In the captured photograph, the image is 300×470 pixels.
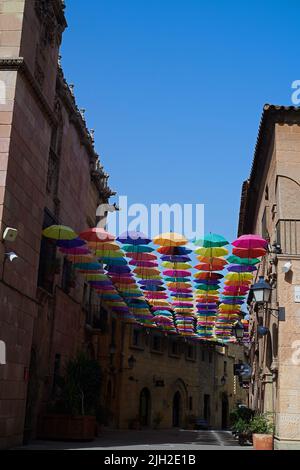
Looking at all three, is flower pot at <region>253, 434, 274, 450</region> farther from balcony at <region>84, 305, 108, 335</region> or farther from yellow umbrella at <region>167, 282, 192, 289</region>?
balcony at <region>84, 305, 108, 335</region>

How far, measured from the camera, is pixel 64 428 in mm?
18406

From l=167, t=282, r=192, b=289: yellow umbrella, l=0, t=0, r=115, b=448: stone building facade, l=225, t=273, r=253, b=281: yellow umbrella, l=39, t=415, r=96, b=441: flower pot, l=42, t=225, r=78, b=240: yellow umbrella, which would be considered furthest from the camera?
l=167, t=282, r=192, b=289: yellow umbrella

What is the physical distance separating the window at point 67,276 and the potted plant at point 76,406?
3399mm

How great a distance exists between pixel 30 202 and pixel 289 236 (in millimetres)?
7208

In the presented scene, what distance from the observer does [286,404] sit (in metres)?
15.9

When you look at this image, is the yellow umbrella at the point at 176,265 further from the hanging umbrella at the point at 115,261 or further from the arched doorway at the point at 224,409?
the arched doorway at the point at 224,409

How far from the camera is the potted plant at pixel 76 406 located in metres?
18.4

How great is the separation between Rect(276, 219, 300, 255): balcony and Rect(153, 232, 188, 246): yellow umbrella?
347 cm

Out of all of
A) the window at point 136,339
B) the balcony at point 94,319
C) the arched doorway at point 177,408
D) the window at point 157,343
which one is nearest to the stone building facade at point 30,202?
the balcony at point 94,319

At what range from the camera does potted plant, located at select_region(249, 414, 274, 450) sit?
16.0m

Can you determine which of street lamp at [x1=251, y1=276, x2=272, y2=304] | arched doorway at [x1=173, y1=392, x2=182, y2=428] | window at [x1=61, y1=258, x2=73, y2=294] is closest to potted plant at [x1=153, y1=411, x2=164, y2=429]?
arched doorway at [x1=173, y1=392, x2=182, y2=428]

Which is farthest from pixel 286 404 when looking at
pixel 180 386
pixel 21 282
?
pixel 180 386
